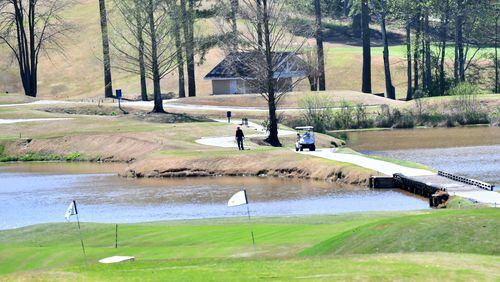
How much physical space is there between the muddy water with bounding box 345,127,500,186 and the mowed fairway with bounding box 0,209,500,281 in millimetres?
19480

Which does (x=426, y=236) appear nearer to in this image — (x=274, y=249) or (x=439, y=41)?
(x=274, y=249)

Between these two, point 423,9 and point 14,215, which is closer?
point 14,215

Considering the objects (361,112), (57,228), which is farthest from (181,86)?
(57,228)

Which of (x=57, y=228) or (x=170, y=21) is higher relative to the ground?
(x=170, y=21)

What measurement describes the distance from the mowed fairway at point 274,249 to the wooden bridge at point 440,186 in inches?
213

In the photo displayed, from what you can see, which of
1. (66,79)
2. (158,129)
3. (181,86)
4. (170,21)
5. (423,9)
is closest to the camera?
(158,129)

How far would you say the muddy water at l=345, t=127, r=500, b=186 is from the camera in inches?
2319

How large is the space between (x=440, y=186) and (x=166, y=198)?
523 inches

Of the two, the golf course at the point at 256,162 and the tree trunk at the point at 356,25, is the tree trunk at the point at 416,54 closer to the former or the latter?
the golf course at the point at 256,162

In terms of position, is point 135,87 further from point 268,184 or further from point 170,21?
point 268,184

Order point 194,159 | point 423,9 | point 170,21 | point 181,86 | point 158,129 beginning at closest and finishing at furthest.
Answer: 1. point 194,159
2. point 158,129
3. point 170,21
4. point 181,86
5. point 423,9

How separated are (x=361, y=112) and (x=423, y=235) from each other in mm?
69684

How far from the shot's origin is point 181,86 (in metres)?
110

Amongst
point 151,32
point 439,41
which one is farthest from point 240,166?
point 439,41
